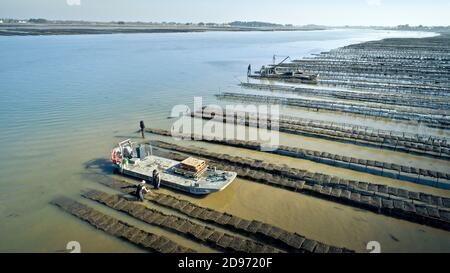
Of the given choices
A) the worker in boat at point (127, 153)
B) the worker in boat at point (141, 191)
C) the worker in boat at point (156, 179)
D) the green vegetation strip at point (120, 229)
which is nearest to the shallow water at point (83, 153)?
the green vegetation strip at point (120, 229)

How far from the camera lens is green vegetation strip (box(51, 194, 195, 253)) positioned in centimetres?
1071

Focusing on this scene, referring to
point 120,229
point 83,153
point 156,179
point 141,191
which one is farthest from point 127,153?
point 120,229

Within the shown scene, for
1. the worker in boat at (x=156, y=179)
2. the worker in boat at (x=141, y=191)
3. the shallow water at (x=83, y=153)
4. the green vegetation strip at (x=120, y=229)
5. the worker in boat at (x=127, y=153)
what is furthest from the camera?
the worker in boat at (x=127, y=153)

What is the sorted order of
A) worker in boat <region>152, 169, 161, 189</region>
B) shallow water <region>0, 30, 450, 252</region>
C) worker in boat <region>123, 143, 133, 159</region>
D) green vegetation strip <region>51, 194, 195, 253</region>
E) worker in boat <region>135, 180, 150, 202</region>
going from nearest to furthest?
1. green vegetation strip <region>51, 194, 195, 253</region>
2. shallow water <region>0, 30, 450, 252</region>
3. worker in boat <region>135, 180, 150, 202</region>
4. worker in boat <region>152, 169, 161, 189</region>
5. worker in boat <region>123, 143, 133, 159</region>

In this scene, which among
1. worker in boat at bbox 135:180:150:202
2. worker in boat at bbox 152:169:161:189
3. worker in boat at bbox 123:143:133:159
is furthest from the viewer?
worker in boat at bbox 123:143:133:159

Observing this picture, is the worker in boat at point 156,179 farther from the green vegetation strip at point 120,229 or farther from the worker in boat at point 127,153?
the worker in boat at point 127,153

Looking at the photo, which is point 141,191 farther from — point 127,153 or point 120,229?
point 127,153

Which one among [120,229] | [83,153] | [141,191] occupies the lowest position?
[120,229]

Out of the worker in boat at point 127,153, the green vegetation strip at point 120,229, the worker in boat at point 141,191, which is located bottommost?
the green vegetation strip at point 120,229

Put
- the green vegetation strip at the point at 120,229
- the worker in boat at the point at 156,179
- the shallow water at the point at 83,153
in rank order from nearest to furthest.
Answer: the green vegetation strip at the point at 120,229 → the shallow water at the point at 83,153 → the worker in boat at the point at 156,179

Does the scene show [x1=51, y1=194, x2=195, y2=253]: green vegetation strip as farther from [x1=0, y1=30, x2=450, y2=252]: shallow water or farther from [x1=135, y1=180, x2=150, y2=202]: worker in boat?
[x1=135, y1=180, x2=150, y2=202]: worker in boat

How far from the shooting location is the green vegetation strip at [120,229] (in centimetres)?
1071

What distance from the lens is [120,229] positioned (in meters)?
11.7

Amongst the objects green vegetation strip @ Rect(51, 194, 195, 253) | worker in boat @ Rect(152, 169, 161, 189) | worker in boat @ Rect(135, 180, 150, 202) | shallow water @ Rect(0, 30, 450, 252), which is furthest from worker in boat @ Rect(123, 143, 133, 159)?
green vegetation strip @ Rect(51, 194, 195, 253)
